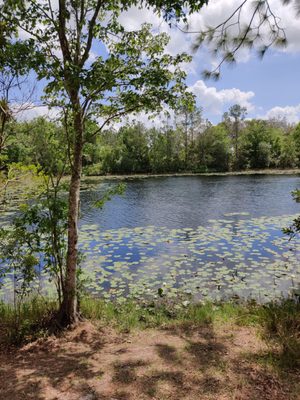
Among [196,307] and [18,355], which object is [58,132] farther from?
[196,307]

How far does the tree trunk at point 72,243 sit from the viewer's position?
493 centimetres

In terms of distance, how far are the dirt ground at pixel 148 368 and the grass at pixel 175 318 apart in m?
0.21

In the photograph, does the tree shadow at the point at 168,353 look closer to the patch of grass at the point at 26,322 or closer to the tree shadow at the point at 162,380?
the tree shadow at the point at 162,380

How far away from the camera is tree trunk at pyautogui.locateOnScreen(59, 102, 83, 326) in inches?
194

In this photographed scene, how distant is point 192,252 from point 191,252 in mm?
32

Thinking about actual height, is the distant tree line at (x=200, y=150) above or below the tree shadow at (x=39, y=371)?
above

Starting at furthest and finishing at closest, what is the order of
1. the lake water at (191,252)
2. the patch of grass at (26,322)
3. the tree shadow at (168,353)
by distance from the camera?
the lake water at (191,252) < the patch of grass at (26,322) < the tree shadow at (168,353)

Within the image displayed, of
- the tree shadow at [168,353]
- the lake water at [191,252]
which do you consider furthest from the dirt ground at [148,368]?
the lake water at [191,252]

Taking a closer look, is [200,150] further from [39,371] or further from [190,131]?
[39,371]

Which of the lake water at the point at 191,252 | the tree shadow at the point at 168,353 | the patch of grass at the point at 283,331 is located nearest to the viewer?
the patch of grass at the point at 283,331

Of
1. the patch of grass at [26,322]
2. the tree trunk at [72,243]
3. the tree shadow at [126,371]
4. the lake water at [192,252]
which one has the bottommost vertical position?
the lake water at [192,252]

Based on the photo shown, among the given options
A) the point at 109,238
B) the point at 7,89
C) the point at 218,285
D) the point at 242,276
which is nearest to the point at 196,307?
the point at 218,285

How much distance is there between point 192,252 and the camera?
10.4 metres

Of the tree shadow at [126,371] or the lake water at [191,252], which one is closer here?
the tree shadow at [126,371]
